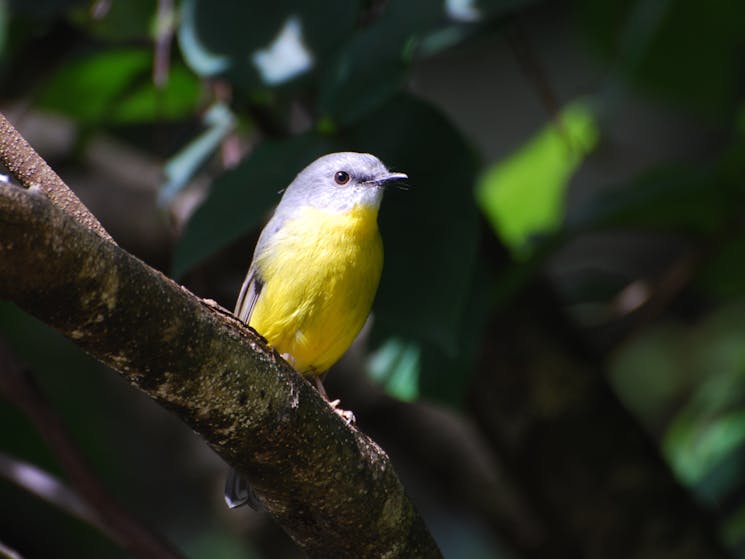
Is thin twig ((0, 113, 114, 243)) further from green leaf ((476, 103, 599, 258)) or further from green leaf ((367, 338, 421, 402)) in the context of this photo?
green leaf ((476, 103, 599, 258))

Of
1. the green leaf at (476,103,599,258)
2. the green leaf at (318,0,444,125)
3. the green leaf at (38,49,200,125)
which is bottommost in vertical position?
the green leaf at (476,103,599,258)

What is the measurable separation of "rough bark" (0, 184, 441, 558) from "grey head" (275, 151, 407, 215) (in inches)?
54.0

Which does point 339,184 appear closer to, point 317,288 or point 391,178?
point 391,178

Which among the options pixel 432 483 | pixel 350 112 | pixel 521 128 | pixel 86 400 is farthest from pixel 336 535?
pixel 521 128

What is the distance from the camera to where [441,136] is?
10.6 feet

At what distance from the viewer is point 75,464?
3105 millimetres

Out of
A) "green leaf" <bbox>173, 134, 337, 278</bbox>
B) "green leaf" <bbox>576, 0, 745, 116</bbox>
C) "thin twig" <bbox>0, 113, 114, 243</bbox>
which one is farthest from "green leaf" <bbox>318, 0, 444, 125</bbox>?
"green leaf" <bbox>576, 0, 745, 116</bbox>

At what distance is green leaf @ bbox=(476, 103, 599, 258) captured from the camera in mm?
4859

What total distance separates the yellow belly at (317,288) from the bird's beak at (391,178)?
5.7 inches

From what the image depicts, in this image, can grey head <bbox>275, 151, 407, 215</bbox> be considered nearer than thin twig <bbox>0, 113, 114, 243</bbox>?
No

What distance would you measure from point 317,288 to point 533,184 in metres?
2.02

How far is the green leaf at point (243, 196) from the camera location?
298cm

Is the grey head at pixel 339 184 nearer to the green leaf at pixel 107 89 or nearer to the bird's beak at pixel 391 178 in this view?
the bird's beak at pixel 391 178

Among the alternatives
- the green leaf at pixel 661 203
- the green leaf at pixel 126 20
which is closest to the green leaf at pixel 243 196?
the green leaf at pixel 661 203
